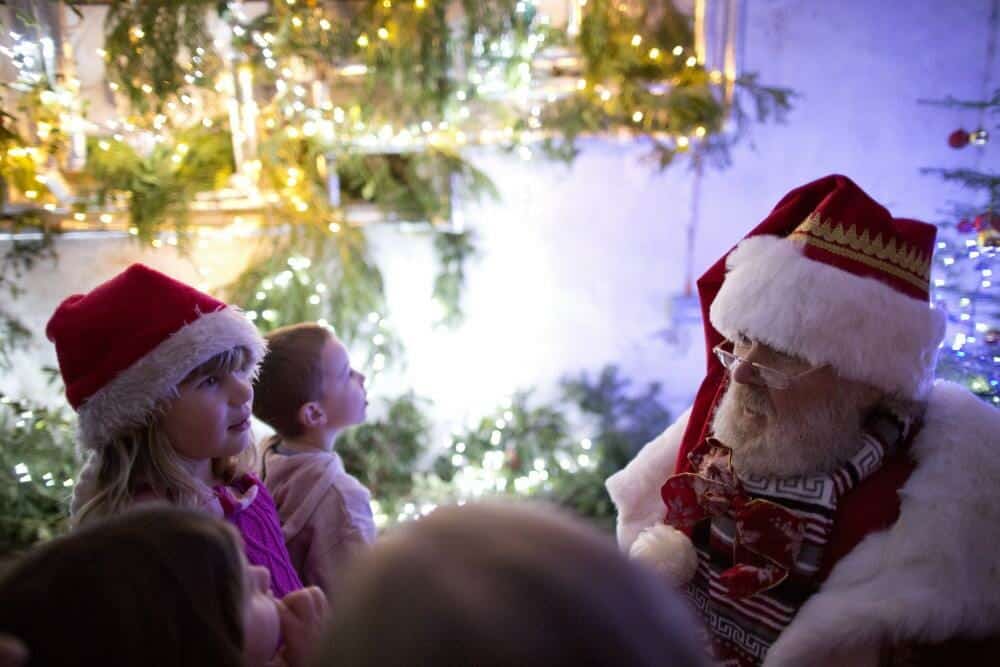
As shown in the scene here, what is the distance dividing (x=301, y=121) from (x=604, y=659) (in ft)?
10.8

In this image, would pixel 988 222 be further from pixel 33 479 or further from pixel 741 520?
pixel 33 479

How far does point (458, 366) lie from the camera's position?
3912 millimetres

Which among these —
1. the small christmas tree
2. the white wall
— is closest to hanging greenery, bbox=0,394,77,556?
the white wall

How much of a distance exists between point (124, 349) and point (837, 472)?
4.66 ft

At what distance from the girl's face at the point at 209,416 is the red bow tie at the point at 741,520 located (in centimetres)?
93

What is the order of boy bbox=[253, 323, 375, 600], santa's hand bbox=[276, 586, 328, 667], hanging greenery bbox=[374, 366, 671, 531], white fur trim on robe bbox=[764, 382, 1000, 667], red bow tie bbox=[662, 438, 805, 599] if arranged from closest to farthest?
santa's hand bbox=[276, 586, 328, 667] < white fur trim on robe bbox=[764, 382, 1000, 667] < red bow tie bbox=[662, 438, 805, 599] < boy bbox=[253, 323, 375, 600] < hanging greenery bbox=[374, 366, 671, 531]

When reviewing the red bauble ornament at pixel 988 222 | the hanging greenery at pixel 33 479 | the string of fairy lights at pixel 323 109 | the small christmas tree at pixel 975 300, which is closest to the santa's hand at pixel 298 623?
the small christmas tree at pixel 975 300

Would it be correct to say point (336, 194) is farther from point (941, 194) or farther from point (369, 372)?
point (941, 194)

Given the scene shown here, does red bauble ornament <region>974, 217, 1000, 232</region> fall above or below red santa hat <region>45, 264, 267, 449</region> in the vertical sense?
above

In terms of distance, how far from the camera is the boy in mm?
1678

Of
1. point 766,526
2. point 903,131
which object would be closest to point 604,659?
point 766,526

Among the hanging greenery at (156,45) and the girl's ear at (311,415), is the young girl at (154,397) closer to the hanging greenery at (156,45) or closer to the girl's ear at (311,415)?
the girl's ear at (311,415)

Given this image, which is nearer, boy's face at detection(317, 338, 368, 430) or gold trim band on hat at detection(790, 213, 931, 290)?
gold trim band on hat at detection(790, 213, 931, 290)

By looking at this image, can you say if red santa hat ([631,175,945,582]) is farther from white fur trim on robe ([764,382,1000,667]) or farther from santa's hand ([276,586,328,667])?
Answer: santa's hand ([276,586,328,667])
